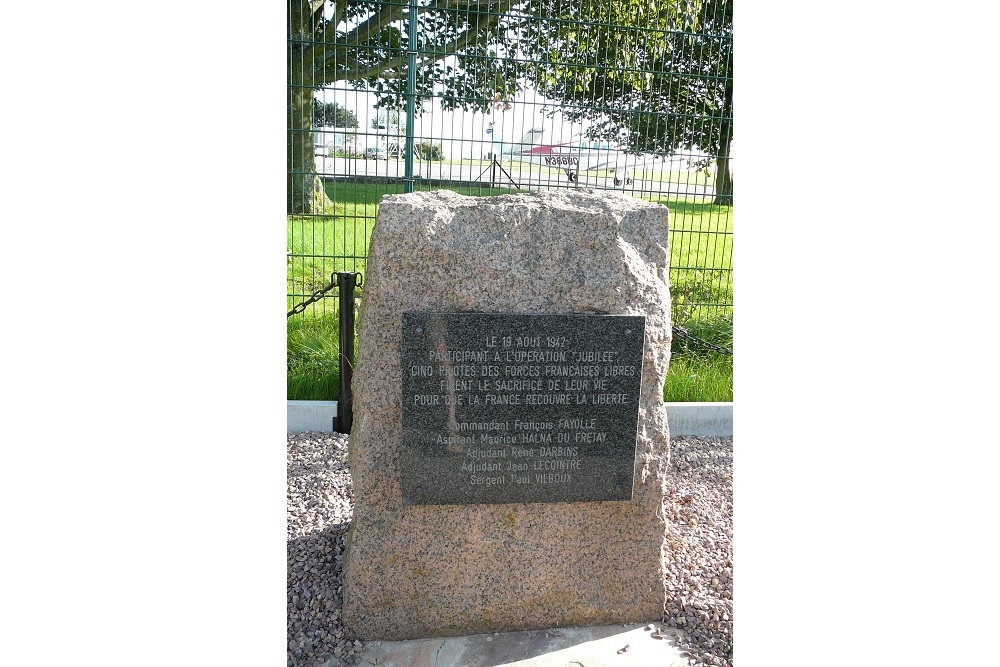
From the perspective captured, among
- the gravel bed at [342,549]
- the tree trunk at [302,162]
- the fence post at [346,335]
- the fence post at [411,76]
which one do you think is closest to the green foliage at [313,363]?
the fence post at [346,335]

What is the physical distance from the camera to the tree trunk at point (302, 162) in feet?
16.4

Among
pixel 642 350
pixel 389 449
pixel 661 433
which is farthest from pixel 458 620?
pixel 642 350

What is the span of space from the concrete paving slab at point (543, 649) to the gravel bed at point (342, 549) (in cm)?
8

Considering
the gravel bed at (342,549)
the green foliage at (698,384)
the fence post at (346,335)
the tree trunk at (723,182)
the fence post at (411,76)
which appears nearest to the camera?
the gravel bed at (342,549)

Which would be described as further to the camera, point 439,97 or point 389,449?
point 439,97

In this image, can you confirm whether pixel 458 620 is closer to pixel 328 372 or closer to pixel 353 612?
pixel 353 612

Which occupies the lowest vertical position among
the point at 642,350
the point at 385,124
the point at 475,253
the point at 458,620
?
the point at 458,620

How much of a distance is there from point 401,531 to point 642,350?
1.12 meters

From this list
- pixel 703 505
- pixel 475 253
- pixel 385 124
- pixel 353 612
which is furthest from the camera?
pixel 385 124

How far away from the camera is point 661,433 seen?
8.74 ft

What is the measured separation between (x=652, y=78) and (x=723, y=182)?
1.04m

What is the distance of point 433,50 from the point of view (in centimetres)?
490

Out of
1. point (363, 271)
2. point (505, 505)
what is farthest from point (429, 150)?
point (505, 505)

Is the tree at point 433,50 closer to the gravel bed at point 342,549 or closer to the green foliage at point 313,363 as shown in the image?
the green foliage at point 313,363
